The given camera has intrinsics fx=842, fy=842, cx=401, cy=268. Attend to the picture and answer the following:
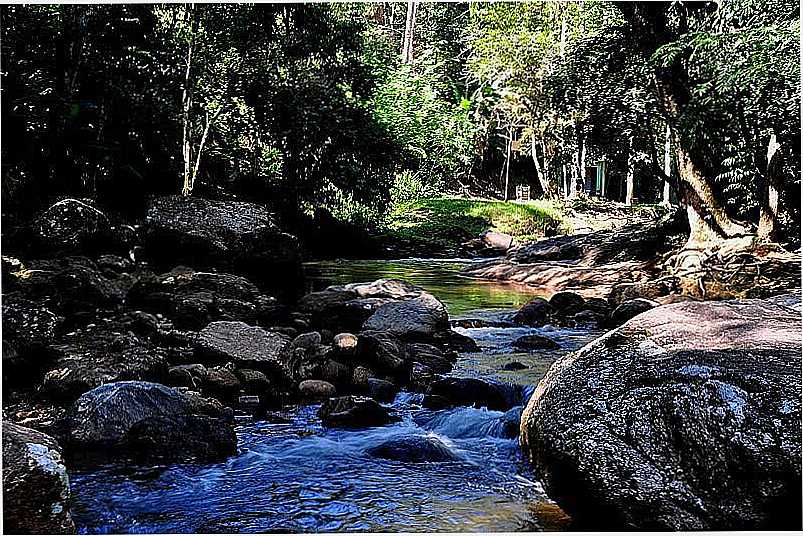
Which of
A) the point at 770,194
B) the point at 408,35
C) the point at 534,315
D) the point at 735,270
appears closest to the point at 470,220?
the point at 408,35

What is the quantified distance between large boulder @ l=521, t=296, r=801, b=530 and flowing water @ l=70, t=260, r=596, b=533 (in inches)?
18.3

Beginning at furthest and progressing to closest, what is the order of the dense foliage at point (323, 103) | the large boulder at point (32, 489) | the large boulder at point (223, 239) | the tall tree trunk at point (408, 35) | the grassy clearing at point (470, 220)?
1. the grassy clearing at point (470, 220)
2. the tall tree trunk at point (408, 35)
3. the large boulder at point (223, 239)
4. the dense foliage at point (323, 103)
5. the large boulder at point (32, 489)

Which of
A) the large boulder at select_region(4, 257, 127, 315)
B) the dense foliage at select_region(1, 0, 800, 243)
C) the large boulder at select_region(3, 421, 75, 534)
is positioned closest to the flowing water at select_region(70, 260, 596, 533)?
the large boulder at select_region(3, 421, 75, 534)

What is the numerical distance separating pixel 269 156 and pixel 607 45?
21.5 feet

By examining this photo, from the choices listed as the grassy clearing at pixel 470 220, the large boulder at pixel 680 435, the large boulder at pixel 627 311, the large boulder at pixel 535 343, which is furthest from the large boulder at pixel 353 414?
the grassy clearing at pixel 470 220

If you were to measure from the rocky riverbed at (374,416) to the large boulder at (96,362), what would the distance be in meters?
0.02

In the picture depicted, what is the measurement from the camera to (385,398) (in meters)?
6.03

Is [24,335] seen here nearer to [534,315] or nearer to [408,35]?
[534,315]

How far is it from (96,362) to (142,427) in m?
1.63

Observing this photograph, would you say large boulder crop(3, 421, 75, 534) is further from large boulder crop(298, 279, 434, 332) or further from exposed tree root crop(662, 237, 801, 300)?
exposed tree root crop(662, 237, 801, 300)

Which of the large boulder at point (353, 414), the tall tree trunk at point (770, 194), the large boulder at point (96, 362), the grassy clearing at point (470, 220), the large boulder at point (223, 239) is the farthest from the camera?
the grassy clearing at point (470, 220)

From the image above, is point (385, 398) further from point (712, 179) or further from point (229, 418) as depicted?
point (712, 179)

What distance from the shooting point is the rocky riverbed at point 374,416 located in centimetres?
309

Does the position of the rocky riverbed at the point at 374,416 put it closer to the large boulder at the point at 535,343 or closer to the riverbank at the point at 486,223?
the large boulder at the point at 535,343
